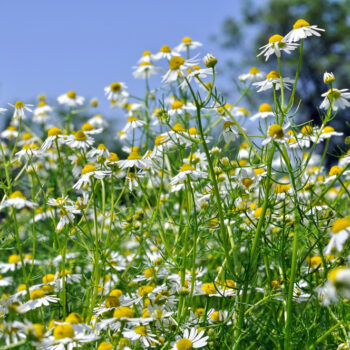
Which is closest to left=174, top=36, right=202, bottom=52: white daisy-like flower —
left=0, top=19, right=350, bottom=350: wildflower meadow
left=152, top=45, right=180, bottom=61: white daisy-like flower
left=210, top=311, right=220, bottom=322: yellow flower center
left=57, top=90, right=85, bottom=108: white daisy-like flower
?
left=152, top=45, right=180, bottom=61: white daisy-like flower

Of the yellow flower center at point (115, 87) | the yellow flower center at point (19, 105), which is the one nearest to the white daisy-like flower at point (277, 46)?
the yellow flower center at point (19, 105)

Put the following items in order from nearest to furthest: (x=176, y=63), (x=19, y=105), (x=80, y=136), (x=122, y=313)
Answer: (x=122, y=313)
(x=176, y=63)
(x=80, y=136)
(x=19, y=105)

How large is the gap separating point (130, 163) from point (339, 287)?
145 cm

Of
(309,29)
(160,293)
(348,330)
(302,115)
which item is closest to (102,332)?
(160,293)

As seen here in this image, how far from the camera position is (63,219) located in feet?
7.62

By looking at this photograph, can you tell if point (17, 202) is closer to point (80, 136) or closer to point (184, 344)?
point (80, 136)

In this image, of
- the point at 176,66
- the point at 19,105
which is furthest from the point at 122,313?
the point at 19,105

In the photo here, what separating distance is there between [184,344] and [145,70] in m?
2.66

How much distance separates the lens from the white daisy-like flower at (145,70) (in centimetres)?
392

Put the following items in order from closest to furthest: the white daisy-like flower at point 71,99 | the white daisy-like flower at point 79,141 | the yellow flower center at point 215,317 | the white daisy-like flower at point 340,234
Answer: the white daisy-like flower at point 340,234 < the yellow flower center at point 215,317 < the white daisy-like flower at point 79,141 < the white daisy-like flower at point 71,99

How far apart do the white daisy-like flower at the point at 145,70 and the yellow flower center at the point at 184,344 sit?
259 centimetres

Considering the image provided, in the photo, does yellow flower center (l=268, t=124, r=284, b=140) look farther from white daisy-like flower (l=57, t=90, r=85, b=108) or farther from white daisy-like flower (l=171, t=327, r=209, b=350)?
white daisy-like flower (l=57, t=90, r=85, b=108)

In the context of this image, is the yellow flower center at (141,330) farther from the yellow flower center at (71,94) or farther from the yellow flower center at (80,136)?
the yellow flower center at (71,94)

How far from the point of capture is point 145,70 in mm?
3975
